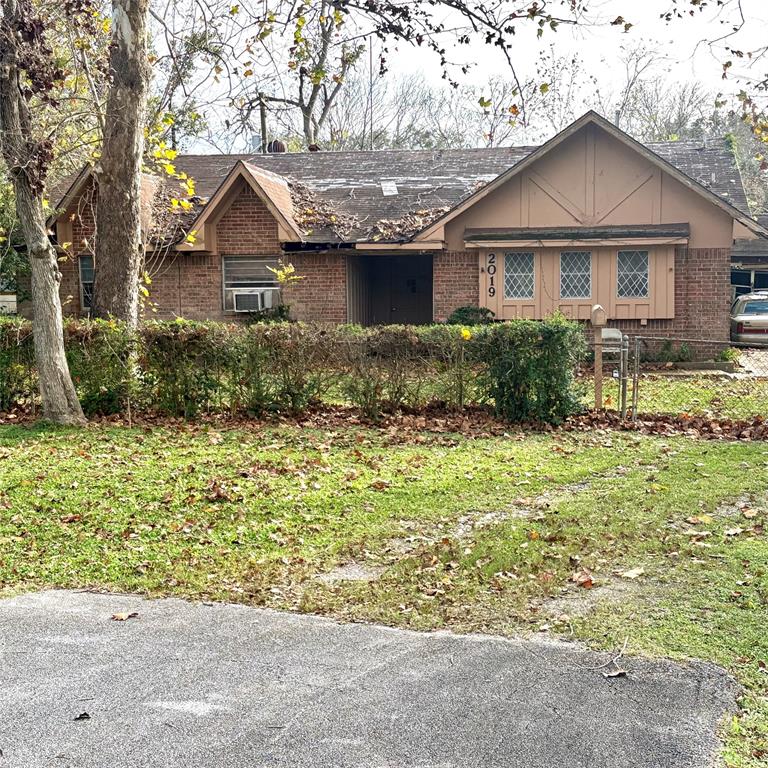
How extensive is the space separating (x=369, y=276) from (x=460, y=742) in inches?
853

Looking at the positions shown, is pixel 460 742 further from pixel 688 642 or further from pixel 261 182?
pixel 261 182

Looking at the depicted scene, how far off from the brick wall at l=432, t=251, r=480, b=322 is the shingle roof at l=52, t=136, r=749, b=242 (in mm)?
1738

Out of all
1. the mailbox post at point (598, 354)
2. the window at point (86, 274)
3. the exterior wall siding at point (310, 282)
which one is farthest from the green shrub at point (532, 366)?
the window at point (86, 274)

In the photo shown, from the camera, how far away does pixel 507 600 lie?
5.88 m

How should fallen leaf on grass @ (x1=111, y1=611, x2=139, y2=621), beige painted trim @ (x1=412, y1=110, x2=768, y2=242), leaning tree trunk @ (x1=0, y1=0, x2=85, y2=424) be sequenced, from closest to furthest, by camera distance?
fallen leaf on grass @ (x1=111, y1=611, x2=139, y2=621)
leaning tree trunk @ (x1=0, y1=0, x2=85, y2=424)
beige painted trim @ (x1=412, y1=110, x2=768, y2=242)

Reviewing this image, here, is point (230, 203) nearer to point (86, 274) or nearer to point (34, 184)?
point (86, 274)

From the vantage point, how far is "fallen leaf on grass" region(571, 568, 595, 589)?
6125 mm

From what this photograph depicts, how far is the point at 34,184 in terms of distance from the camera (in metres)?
11.9

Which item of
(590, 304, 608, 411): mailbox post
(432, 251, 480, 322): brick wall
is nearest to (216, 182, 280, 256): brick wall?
(432, 251, 480, 322): brick wall

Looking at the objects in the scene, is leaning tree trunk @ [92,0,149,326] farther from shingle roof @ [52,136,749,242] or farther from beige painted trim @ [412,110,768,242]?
beige painted trim @ [412,110,768,242]

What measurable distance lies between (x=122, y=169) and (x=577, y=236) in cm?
1079

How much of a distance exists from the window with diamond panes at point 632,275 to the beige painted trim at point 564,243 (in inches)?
11.0

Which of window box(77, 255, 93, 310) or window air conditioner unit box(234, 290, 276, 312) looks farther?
window box(77, 255, 93, 310)

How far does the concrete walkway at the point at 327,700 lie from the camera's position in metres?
3.94
